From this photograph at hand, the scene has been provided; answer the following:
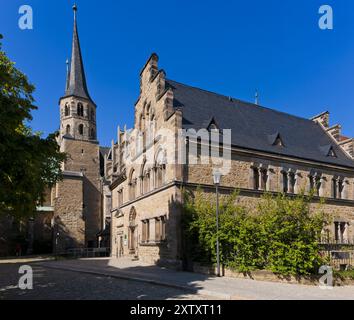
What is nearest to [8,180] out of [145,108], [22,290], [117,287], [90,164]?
[22,290]

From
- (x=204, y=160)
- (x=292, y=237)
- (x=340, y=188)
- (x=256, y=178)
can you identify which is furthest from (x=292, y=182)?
(x=292, y=237)

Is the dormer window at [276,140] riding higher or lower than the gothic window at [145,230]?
higher

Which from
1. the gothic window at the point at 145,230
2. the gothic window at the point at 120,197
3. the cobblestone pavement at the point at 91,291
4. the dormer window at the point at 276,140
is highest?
the dormer window at the point at 276,140

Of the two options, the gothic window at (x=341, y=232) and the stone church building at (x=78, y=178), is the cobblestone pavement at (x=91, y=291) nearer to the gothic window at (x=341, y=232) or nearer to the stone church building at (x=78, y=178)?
the gothic window at (x=341, y=232)

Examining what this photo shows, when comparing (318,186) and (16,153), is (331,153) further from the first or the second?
(16,153)

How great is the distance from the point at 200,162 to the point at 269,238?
729cm

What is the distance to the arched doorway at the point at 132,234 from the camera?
89.2 feet

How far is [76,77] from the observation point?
5422 centimetres

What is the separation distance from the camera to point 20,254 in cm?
4109

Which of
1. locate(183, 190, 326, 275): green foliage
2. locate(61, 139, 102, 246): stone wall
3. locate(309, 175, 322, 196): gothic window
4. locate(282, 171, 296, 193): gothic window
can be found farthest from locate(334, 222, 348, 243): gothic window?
locate(61, 139, 102, 246): stone wall

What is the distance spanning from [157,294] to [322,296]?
5.14 metres

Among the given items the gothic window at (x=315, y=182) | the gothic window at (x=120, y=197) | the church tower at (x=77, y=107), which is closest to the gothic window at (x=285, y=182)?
the gothic window at (x=315, y=182)

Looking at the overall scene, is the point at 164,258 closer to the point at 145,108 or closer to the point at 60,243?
the point at 145,108

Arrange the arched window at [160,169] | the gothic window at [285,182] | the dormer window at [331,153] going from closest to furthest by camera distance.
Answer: the arched window at [160,169], the gothic window at [285,182], the dormer window at [331,153]
